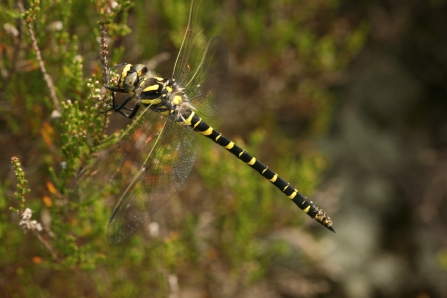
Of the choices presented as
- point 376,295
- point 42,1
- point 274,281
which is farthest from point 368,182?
point 42,1

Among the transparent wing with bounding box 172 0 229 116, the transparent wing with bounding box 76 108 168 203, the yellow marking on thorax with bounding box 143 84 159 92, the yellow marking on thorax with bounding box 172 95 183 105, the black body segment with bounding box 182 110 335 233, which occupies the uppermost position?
the transparent wing with bounding box 172 0 229 116

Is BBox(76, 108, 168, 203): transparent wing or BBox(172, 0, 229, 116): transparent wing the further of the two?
BBox(172, 0, 229, 116): transparent wing

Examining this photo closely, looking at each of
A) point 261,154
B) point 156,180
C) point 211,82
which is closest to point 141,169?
point 156,180

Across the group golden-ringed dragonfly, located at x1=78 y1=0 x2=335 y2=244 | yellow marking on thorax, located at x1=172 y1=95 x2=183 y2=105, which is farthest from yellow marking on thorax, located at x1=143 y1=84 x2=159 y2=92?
yellow marking on thorax, located at x1=172 y1=95 x2=183 y2=105

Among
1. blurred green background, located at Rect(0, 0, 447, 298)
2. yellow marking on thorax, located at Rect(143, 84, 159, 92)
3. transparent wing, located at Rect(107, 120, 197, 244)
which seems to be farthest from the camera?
Answer: blurred green background, located at Rect(0, 0, 447, 298)

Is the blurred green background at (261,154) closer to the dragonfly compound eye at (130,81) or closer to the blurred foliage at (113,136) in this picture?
the blurred foliage at (113,136)

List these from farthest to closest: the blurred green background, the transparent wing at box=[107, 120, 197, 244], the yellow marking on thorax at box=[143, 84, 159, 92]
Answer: the blurred green background
the yellow marking on thorax at box=[143, 84, 159, 92]
the transparent wing at box=[107, 120, 197, 244]

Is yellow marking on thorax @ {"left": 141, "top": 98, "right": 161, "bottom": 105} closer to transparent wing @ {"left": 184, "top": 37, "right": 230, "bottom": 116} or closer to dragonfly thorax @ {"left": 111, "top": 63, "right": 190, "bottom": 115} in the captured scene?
dragonfly thorax @ {"left": 111, "top": 63, "right": 190, "bottom": 115}
